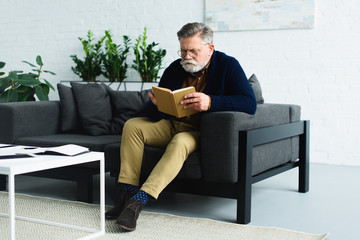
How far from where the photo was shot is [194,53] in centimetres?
294

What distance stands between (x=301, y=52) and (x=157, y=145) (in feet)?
8.26

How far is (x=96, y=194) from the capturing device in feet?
11.3

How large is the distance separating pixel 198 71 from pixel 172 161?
67 cm

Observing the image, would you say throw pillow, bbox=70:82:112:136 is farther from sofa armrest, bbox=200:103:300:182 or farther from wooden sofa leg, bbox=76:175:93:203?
sofa armrest, bbox=200:103:300:182

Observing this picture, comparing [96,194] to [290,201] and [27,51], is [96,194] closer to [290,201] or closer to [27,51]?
[290,201]

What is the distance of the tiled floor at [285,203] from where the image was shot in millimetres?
2732

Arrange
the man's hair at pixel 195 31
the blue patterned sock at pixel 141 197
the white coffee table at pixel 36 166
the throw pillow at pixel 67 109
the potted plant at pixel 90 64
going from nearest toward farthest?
the white coffee table at pixel 36 166
the blue patterned sock at pixel 141 197
the man's hair at pixel 195 31
the throw pillow at pixel 67 109
the potted plant at pixel 90 64

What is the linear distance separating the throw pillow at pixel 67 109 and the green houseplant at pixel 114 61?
1743mm

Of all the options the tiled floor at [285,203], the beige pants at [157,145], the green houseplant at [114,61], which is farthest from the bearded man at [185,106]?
the green houseplant at [114,61]

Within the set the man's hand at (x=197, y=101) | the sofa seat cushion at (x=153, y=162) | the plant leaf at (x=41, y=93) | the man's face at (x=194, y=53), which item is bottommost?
the sofa seat cushion at (x=153, y=162)

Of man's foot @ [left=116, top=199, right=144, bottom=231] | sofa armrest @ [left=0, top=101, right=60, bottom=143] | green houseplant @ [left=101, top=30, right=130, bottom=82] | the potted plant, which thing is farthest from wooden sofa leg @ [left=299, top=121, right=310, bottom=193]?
the potted plant

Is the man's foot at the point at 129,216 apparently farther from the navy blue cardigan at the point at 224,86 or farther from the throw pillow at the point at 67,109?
the throw pillow at the point at 67,109

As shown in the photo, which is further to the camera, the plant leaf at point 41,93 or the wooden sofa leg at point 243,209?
the plant leaf at point 41,93

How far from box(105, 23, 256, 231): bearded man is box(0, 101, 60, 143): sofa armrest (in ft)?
3.36
